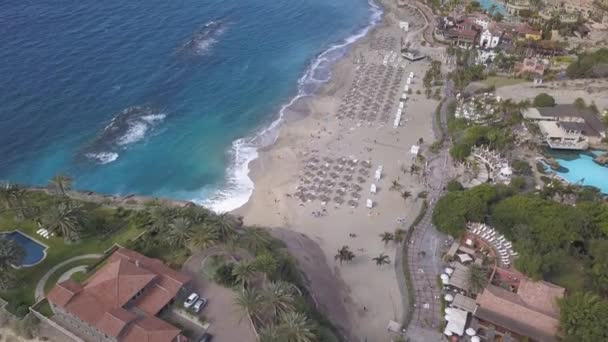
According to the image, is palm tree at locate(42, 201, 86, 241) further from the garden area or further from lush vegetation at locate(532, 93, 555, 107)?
lush vegetation at locate(532, 93, 555, 107)

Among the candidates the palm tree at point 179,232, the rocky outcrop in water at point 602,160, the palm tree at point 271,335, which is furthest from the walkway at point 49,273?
the rocky outcrop in water at point 602,160

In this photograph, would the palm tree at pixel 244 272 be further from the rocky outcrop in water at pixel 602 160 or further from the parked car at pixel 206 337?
the rocky outcrop in water at pixel 602 160

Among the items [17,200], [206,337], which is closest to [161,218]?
[206,337]

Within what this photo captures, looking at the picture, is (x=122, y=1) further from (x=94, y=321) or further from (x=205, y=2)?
(x=94, y=321)

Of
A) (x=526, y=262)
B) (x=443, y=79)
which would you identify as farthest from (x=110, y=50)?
(x=526, y=262)

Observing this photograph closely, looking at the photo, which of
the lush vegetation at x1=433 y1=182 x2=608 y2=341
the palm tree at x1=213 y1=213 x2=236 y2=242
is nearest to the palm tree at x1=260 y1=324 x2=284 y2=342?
the palm tree at x1=213 y1=213 x2=236 y2=242

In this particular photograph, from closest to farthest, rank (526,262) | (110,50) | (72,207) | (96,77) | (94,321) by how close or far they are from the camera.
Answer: (94,321) → (526,262) → (72,207) → (96,77) → (110,50)
